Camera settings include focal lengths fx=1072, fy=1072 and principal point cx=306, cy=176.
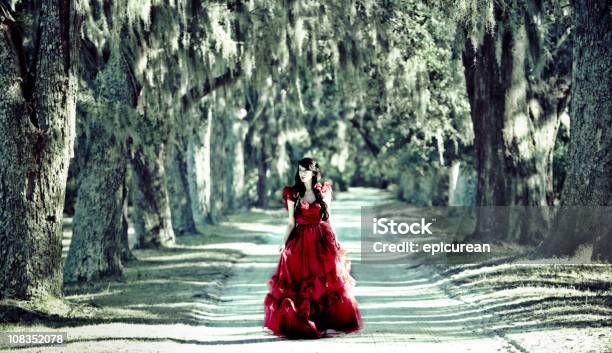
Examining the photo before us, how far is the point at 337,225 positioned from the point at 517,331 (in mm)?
28026

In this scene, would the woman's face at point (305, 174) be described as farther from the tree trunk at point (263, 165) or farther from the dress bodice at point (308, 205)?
the tree trunk at point (263, 165)

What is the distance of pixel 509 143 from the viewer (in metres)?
22.3

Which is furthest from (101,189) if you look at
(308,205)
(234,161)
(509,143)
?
(234,161)

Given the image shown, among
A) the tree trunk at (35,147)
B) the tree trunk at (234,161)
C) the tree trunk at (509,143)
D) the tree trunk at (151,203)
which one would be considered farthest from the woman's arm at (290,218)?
the tree trunk at (234,161)

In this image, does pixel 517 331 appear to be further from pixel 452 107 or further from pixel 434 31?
pixel 452 107

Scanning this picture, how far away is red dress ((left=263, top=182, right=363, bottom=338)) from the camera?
11.6m

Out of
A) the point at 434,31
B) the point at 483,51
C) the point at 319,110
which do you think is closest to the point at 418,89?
the point at 434,31

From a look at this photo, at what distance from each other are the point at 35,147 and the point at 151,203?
13.5 meters

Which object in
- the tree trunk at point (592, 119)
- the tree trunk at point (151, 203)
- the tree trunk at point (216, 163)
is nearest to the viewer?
the tree trunk at point (592, 119)

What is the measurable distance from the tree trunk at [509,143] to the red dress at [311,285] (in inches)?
421

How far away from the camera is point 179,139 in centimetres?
2933

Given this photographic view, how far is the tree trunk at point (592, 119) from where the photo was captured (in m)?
16.6

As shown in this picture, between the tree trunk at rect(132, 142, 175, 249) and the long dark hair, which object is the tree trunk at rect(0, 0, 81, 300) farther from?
the tree trunk at rect(132, 142, 175, 249)

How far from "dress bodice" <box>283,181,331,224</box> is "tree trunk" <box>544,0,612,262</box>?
647 centimetres
